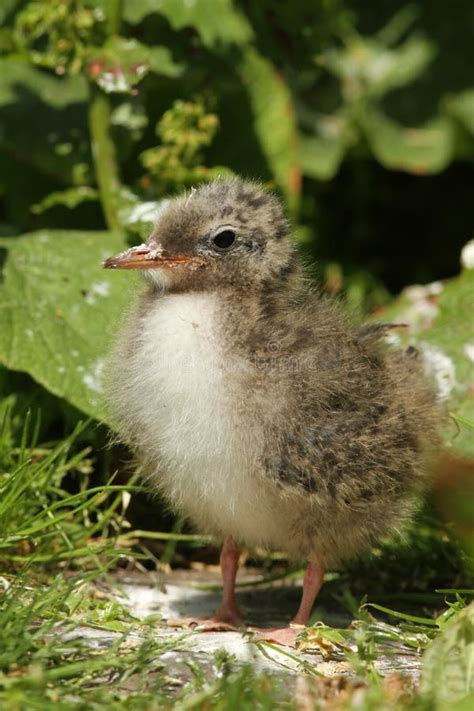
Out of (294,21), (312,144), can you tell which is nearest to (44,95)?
(294,21)

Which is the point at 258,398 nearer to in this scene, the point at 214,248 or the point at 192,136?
the point at 214,248

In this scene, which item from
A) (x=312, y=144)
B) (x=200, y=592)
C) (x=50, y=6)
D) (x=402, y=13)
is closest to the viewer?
(x=200, y=592)

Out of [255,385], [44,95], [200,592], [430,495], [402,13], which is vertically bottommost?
[200,592]

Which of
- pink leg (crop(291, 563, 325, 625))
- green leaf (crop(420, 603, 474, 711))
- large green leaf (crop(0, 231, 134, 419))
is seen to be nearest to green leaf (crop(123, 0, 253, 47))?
large green leaf (crop(0, 231, 134, 419))

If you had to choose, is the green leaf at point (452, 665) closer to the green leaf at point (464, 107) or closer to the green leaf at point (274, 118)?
the green leaf at point (274, 118)

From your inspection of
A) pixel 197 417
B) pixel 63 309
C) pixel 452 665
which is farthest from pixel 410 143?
pixel 452 665

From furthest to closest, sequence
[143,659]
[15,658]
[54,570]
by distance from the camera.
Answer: [54,570] → [143,659] → [15,658]

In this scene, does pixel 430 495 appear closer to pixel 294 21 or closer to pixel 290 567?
pixel 290 567
